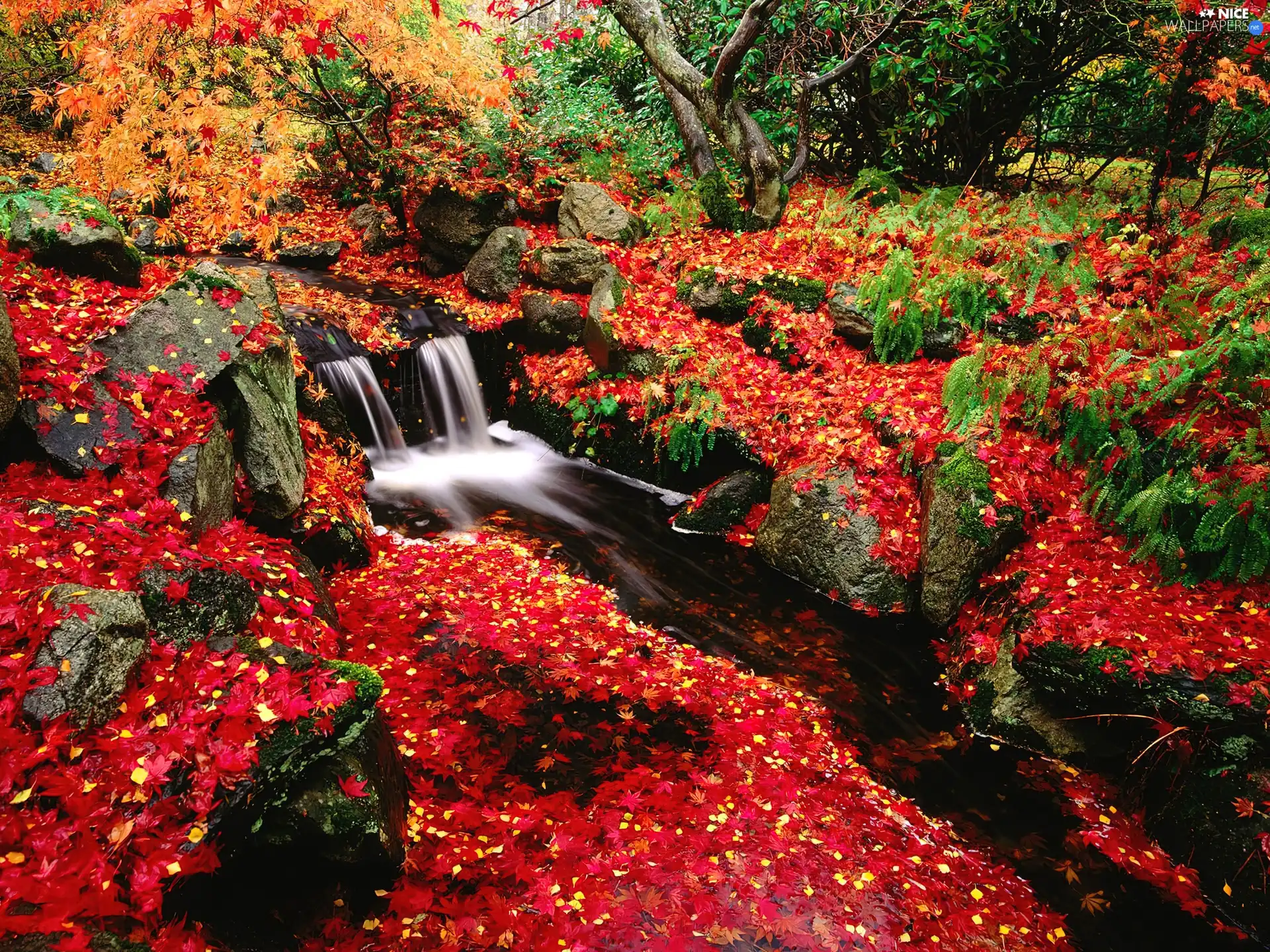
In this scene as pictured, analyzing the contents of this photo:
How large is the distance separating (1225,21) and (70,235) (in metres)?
12.4

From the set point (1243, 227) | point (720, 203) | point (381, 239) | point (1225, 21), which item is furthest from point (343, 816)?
point (1225, 21)

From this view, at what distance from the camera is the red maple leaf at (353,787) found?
346 centimetres

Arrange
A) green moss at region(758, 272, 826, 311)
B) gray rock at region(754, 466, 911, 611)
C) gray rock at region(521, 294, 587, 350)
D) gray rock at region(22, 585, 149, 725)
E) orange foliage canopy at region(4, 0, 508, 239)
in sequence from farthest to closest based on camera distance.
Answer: gray rock at region(521, 294, 587, 350)
green moss at region(758, 272, 826, 311)
gray rock at region(754, 466, 911, 611)
orange foliage canopy at region(4, 0, 508, 239)
gray rock at region(22, 585, 149, 725)

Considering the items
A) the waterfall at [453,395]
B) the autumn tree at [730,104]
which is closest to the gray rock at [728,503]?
the waterfall at [453,395]

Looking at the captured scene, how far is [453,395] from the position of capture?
33.1ft

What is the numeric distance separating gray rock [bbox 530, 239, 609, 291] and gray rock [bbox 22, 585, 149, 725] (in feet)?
25.5

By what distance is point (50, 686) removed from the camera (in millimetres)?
3053

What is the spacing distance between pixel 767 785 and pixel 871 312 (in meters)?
5.80

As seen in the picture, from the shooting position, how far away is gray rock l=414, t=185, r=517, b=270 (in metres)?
11.2

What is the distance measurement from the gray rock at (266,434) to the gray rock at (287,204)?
26.8ft

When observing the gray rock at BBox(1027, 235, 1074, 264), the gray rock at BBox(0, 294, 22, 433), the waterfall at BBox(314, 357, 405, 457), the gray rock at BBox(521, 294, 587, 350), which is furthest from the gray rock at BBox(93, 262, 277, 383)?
the gray rock at BBox(1027, 235, 1074, 264)

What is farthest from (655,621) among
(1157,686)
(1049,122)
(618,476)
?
(1049,122)

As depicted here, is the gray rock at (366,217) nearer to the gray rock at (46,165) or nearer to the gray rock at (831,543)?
the gray rock at (46,165)

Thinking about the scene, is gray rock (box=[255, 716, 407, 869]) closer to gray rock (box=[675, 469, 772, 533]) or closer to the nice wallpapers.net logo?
gray rock (box=[675, 469, 772, 533])
